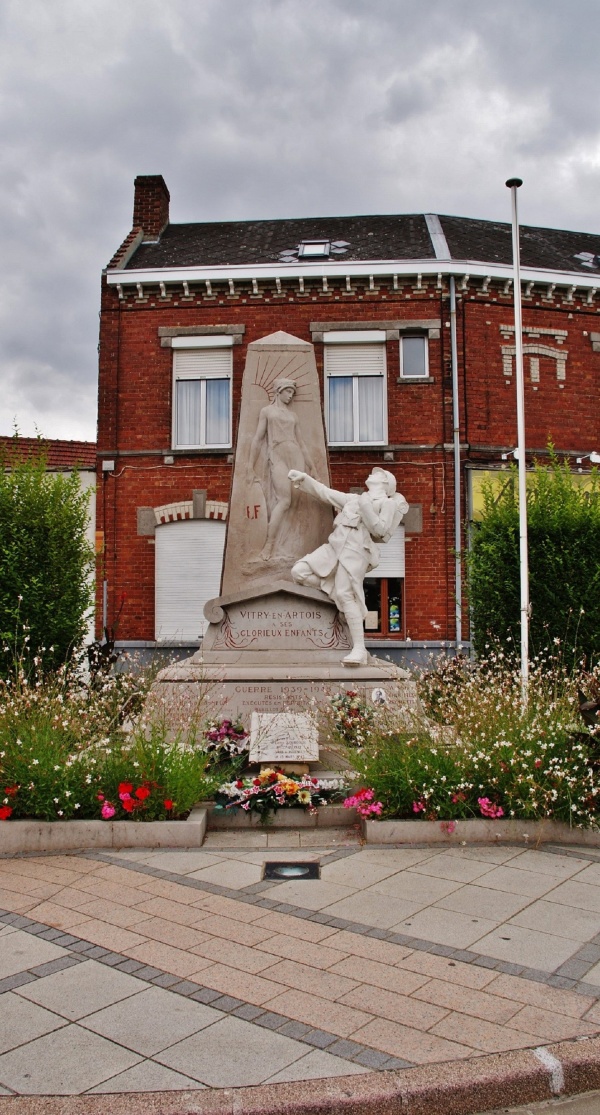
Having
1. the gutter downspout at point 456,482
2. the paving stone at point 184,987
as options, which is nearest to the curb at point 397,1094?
the paving stone at point 184,987

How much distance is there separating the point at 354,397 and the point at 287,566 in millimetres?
9356

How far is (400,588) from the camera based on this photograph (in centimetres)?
1725

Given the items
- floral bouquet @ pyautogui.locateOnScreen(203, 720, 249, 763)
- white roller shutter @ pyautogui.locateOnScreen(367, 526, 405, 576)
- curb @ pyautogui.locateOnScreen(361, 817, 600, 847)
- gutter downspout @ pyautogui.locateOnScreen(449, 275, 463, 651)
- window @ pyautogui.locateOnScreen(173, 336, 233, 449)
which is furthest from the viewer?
window @ pyautogui.locateOnScreen(173, 336, 233, 449)

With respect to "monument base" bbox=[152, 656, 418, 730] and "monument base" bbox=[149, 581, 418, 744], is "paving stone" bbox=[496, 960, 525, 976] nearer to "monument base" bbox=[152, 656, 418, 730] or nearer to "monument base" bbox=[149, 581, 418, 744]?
"monument base" bbox=[149, 581, 418, 744]

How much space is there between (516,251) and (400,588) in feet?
24.7

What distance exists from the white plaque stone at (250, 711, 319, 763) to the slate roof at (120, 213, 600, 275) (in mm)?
13297

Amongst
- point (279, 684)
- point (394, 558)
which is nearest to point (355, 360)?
point (394, 558)

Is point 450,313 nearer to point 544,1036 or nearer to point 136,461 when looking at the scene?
point 136,461

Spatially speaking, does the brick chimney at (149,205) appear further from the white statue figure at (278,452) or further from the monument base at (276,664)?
the monument base at (276,664)

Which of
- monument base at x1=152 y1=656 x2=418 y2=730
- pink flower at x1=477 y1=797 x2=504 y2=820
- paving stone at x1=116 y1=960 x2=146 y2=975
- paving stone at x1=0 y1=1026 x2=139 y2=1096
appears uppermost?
monument base at x1=152 y1=656 x2=418 y2=730

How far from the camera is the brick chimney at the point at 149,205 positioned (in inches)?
784

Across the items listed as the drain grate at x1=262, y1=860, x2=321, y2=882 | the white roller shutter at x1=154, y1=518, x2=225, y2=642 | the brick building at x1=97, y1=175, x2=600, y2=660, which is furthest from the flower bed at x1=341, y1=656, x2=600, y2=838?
the white roller shutter at x1=154, y1=518, x2=225, y2=642

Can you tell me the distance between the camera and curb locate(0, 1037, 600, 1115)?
267 cm

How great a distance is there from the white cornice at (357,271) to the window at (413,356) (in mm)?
1324
